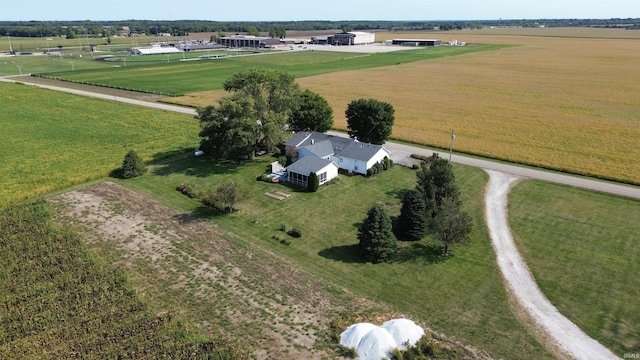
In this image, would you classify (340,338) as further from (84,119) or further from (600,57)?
(600,57)

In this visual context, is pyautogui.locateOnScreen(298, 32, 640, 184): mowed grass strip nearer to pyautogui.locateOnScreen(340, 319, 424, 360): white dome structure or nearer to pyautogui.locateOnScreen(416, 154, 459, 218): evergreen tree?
pyautogui.locateOnScreen(416, 154, 459, 218): evergreen tree

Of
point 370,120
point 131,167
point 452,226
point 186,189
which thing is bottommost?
point 186,189

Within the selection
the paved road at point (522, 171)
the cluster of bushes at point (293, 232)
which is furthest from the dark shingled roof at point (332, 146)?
the cluster of bushes at point (293, 232)

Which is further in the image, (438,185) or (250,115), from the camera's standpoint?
(250,115)

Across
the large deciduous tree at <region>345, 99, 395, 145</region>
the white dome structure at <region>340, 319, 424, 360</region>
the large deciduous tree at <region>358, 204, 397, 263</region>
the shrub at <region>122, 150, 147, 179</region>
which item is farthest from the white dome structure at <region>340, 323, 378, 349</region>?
the shrub at <region>122, 150, 147, 179</region>

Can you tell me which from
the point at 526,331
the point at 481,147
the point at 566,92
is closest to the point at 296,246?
the point at 526,331

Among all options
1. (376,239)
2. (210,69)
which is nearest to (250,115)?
(376,239)

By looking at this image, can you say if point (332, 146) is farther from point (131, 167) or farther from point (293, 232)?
point (131, 167)
